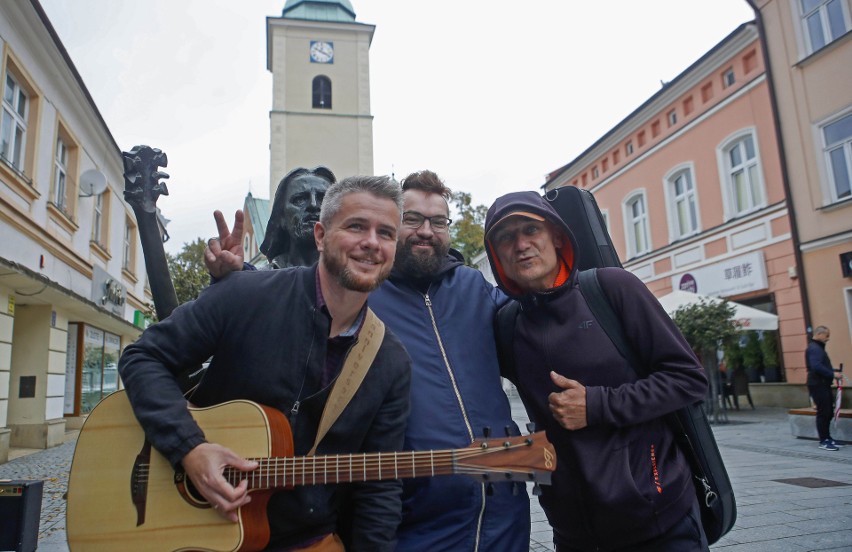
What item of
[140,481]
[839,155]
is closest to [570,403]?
[140,481]

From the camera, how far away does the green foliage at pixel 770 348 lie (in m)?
14.4

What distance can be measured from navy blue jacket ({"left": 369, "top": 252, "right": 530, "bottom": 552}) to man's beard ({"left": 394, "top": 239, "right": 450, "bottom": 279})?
39mm

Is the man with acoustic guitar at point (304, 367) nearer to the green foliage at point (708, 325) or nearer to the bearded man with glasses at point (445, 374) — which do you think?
the bearded man with glasses at point (445, 374)

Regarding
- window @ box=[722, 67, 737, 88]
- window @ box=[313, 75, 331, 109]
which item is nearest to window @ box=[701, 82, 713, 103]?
window @ box=[722, 67, 737, 88]

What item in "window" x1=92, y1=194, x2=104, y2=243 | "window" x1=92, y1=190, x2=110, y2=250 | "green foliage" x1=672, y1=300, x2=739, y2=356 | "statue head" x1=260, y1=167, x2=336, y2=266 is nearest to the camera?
"statue head" x1=260, y1=167, x2=336, y2=266

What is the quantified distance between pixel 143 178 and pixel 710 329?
11024mm

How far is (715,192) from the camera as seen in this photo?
17.0 m

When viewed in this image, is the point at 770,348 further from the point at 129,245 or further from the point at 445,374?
the point at 129,245

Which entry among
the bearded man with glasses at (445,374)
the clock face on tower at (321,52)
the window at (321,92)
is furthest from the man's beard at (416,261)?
the clock face on tower at (321,52)

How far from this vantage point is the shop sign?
1519 centimetres

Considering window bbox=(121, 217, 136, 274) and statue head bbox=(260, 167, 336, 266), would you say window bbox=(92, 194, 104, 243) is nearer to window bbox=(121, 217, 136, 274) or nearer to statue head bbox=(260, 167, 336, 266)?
window bbox=(121, 217, 136, 274)

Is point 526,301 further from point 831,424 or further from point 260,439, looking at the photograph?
point 831,424

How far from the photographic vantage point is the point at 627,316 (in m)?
2.14

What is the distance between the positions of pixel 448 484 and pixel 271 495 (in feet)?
2.06
